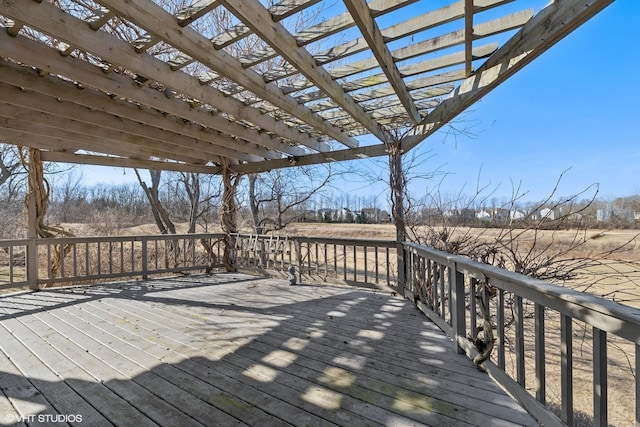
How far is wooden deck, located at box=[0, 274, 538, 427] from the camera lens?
5.52 feet

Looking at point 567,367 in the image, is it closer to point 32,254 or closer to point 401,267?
point 401,267

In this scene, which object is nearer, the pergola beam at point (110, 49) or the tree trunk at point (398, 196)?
the pergola beam at point (110, 49)

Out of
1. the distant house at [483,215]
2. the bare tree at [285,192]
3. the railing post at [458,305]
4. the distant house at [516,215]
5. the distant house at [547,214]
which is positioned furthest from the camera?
the bare tree at [285,192]

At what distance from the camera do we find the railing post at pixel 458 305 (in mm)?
2387

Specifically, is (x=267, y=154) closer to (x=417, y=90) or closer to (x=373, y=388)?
(x=417, y=90)

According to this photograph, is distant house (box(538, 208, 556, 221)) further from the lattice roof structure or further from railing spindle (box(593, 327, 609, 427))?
railing spindle (box(593, 327, 609, 427))

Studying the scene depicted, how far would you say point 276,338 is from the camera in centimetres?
277

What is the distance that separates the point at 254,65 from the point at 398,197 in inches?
99.6

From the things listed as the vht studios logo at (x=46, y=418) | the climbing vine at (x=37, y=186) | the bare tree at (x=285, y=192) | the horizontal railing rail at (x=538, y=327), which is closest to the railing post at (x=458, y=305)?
the horizontal railing rail at (x=538, y=327)

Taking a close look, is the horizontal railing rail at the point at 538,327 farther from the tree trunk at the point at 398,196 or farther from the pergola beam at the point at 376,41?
the pergola beam at the point at 376,41

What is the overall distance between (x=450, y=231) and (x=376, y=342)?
2.37 metres

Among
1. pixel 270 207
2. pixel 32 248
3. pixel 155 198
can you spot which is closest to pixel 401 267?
pixel 32 248

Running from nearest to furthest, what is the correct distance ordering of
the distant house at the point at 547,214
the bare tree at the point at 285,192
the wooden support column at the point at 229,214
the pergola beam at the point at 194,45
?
the pergola beam at the point at 194,45, the distant house at the point at 547,214, the wooden support column at the point at 229,214, the bare tree at the point at 285,192

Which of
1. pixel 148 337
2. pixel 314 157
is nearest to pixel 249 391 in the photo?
pixel 148 337
